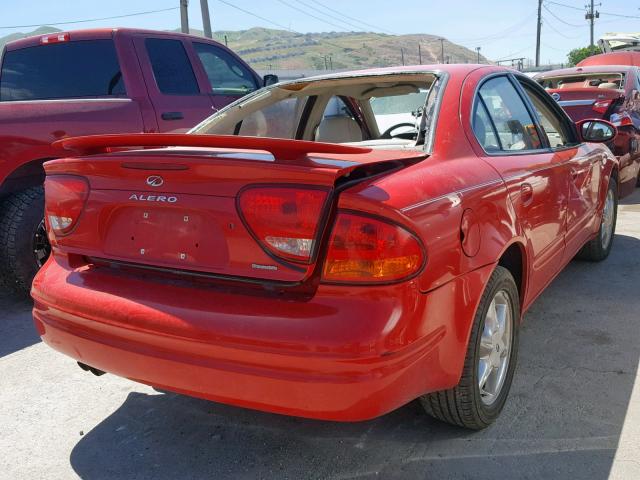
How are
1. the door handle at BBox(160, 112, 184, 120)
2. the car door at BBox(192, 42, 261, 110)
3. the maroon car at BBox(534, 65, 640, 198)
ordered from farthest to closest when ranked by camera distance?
the maroon car at BBox(534, 65, 640, 198)
the car door at BBox(192, 42, 261, 110)
the door handle at BBox(160, 112, 184, 120)

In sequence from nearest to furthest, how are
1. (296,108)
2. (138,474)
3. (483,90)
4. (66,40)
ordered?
(138,474), (483,90), (296,108), (66,40)

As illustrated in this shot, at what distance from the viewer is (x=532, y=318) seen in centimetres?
382

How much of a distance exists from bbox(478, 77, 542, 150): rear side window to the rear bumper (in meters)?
1.03

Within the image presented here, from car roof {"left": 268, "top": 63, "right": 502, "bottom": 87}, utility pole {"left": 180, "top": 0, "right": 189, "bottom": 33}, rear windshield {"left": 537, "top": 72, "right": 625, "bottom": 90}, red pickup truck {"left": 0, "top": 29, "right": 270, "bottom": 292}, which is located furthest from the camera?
utility pole {"left": 180, "top": 0, "right": 189, "bottom": 33}

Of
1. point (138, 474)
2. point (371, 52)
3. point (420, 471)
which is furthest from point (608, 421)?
point (371, 52)

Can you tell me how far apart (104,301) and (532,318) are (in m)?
2.67

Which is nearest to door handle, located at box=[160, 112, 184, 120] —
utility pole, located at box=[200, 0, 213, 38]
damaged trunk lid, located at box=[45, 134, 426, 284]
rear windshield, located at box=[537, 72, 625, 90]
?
damaged trunk lid, located at box=[45, 134, 426, 284]

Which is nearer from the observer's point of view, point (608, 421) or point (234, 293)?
point (234, 293)

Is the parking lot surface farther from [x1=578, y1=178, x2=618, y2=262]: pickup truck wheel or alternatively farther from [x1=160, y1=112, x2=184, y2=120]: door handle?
[x1=160, y1=112, x2=184, y2=120]: door handle

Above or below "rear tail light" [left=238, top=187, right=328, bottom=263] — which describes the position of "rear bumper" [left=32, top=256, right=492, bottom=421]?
below

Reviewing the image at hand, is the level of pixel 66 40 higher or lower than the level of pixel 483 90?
higher

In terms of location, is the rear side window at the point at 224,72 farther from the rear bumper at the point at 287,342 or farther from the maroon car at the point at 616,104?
the rear bumper at the point at 287,342

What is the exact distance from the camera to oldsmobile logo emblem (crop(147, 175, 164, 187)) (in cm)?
215

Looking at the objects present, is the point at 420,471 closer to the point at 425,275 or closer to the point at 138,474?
the point at 425,275
